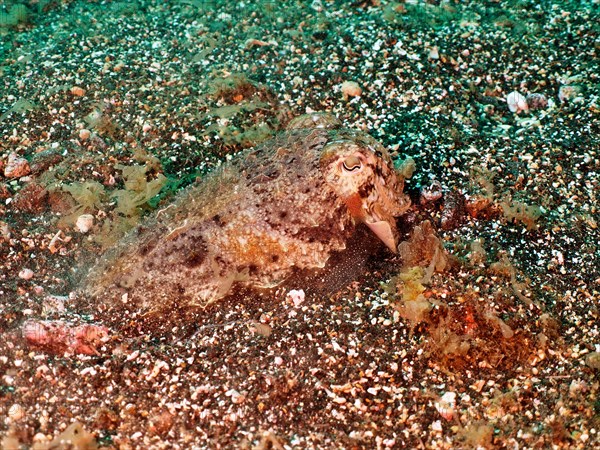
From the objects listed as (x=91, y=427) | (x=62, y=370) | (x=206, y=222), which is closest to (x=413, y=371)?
(x=206, y=222)

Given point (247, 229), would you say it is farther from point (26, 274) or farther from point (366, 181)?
point (26, 274)

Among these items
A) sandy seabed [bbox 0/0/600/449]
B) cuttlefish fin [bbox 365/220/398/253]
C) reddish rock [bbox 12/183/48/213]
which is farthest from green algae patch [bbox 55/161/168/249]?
cuttlefish fin [bbox 365/220/398/253]

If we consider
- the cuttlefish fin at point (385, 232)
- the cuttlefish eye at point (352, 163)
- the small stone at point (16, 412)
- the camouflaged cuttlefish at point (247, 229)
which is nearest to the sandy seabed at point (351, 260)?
the small stone at point (16, 412)

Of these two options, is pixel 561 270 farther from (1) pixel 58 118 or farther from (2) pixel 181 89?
(1) pixel 58 118

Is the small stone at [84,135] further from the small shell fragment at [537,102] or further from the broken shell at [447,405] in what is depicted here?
the small shell fragment at [537,102]

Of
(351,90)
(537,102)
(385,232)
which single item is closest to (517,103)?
(537,102)

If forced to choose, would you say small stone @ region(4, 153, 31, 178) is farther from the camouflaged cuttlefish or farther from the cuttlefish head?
the cuttlefish head
